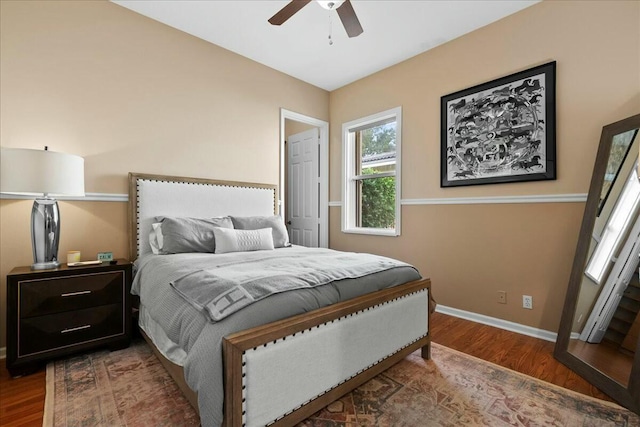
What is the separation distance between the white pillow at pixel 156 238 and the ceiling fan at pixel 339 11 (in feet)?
6.32

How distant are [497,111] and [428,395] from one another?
8.05 ft

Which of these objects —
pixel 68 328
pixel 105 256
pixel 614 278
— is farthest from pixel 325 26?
pixel 68 328

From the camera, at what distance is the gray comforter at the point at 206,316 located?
1159 millimetres

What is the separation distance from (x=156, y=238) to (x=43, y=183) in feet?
2.84

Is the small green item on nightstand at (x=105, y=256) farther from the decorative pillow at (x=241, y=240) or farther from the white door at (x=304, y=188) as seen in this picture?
the white door at (x=304, y=188)

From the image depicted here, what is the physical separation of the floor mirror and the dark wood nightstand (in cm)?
315

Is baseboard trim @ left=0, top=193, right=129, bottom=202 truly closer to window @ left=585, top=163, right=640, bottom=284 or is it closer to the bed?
the bed

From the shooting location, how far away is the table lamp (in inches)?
75.9

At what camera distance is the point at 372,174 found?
4.02 metres

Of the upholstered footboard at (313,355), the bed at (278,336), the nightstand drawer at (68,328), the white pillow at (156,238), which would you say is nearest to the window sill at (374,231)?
the bed at (278,336)

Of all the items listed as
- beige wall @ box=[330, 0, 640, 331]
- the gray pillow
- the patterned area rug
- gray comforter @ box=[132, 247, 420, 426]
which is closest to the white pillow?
the gray pillow

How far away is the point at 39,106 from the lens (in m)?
2.31

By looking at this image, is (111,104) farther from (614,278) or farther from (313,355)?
(614,278)

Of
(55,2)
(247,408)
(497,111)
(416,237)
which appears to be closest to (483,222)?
(416,237)
